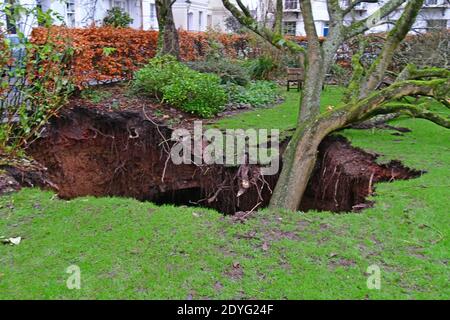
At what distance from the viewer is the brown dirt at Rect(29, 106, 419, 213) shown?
7.92 meters

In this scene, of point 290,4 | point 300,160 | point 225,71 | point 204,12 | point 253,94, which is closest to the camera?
point 300,160

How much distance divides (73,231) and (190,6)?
30637mm

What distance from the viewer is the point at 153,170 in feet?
32.9

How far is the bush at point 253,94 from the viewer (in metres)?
12.7

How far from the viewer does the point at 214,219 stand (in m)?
5.65

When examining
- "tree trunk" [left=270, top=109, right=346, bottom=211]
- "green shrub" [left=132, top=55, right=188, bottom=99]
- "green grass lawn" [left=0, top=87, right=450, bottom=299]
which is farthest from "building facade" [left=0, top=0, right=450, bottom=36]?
"green grass lawn" [left=0, top=87, right=450, bottom=299]

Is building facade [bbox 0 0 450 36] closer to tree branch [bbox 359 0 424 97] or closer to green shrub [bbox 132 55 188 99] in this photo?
green shrub [bbox 132 55 188 99]

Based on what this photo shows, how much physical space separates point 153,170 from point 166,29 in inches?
229

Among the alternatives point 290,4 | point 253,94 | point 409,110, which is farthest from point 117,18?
point 290,4

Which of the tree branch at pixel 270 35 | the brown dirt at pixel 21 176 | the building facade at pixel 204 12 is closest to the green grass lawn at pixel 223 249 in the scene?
the brown dirt at pixel 21 176

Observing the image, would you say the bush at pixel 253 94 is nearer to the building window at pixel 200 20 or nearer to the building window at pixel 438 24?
the building window at pixel 438 24

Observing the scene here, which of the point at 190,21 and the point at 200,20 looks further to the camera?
the point at 200,20

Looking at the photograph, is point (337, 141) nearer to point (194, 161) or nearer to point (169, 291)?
point (194, 161)

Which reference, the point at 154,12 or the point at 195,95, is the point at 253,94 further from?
the point at 154,12
